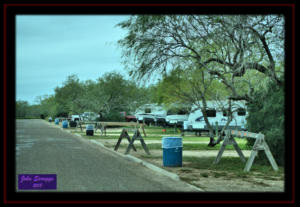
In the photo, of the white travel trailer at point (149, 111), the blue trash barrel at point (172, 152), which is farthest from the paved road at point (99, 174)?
the white travel trailer at point (149, 111)

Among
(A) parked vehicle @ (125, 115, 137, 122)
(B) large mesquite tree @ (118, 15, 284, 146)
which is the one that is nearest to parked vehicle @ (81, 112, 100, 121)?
(A) parked vehicle @ (125, 115, 137, 122)

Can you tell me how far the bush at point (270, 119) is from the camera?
12078 mm

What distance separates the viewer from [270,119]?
12.5 m

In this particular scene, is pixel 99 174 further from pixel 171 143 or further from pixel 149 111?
pixel 149 111

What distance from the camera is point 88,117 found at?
55938 millimetres

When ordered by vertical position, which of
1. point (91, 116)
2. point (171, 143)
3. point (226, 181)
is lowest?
point (91, 116)

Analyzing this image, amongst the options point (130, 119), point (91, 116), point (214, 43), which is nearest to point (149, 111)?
point (130, 119)

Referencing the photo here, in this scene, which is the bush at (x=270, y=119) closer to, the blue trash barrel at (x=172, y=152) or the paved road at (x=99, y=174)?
the blue trash barrel at (x=172, y=152)

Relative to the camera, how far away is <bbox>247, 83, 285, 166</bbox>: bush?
39.6ft

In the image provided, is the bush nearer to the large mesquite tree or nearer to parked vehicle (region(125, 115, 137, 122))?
the large mesquite tree
